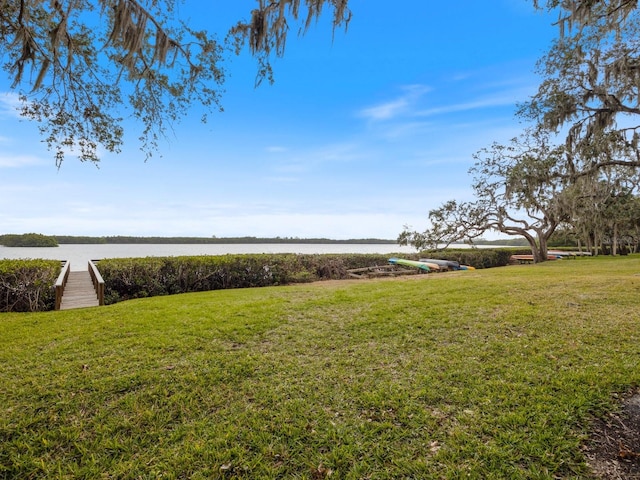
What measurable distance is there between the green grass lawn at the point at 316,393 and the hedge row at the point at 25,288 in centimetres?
280

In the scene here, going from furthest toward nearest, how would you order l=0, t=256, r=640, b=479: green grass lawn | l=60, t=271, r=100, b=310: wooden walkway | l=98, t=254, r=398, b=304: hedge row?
l=98, t=254, r=398, b=304: hedge row < l=60, t=271, r=100, b=310: wooden walkway < l=0, t=256, r=640, b=479: green grass lawn

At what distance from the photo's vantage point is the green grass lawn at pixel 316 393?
2.18 metres

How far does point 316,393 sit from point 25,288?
8427 mm

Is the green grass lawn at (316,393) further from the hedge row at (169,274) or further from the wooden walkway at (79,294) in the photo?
the hedge row at (169,274)

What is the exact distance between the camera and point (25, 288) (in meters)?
7.32

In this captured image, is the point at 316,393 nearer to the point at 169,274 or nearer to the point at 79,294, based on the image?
the point at 169,274

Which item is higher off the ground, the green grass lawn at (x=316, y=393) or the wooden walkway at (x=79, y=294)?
the green grass lawn at (x=316, y=393)

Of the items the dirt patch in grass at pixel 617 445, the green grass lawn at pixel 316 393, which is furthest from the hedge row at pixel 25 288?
the dirt patch in grass at pixel 617 445

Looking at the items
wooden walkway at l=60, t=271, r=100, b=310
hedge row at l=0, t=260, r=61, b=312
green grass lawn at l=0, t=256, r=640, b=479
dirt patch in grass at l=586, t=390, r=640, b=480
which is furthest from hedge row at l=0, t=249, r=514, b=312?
dirt patch in grass at l=586, t=390, r=640, b=480

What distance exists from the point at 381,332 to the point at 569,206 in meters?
16.1


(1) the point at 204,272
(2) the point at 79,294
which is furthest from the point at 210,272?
(2) the point at 79,294

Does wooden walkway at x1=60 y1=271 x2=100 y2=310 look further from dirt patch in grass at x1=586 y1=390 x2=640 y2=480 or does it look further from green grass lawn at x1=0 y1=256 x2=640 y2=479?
dirt patch in grass at x1=586 y1=390 x2=640 y2=480

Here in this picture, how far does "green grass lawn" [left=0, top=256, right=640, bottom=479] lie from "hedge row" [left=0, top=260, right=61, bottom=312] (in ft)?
9.18

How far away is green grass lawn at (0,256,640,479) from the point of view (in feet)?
7.16
